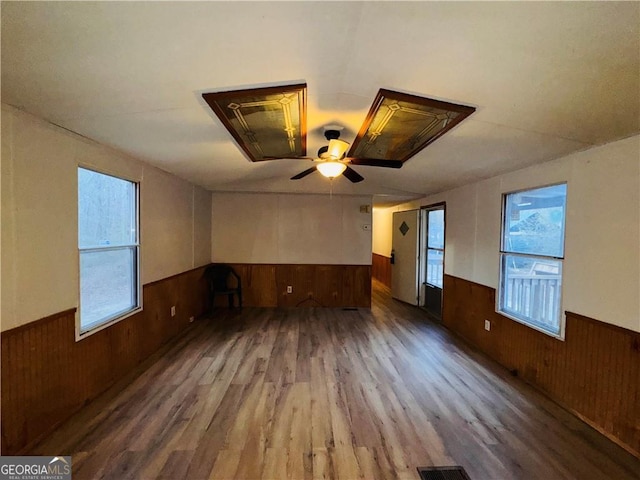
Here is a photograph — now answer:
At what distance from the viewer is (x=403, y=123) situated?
2.39 m

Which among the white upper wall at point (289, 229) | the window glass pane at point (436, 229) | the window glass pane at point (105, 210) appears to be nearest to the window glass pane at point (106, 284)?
the window glass pane at point (105, 210)

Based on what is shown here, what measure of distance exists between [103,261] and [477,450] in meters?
A: 3.39

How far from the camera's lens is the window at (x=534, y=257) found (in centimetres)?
273

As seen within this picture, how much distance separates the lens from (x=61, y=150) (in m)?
2.15

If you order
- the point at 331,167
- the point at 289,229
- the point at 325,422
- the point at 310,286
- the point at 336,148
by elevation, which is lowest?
the point at 325,422

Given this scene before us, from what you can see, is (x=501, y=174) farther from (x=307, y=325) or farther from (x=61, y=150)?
(x=61, y=150)

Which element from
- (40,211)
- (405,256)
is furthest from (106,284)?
(405,256)

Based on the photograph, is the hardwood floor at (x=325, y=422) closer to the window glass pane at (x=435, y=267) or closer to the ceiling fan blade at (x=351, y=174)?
the window glass pane at (x=435, y=267)

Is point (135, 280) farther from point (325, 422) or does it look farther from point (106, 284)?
point (325, 422)

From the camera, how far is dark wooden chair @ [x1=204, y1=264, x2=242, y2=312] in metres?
5.27

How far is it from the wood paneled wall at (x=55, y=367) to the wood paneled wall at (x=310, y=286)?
248cm

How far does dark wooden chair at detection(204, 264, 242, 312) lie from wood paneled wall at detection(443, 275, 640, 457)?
411 cm

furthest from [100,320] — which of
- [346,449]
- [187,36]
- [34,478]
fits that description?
[187,36]

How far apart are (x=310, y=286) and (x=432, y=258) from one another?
237 centimetres
